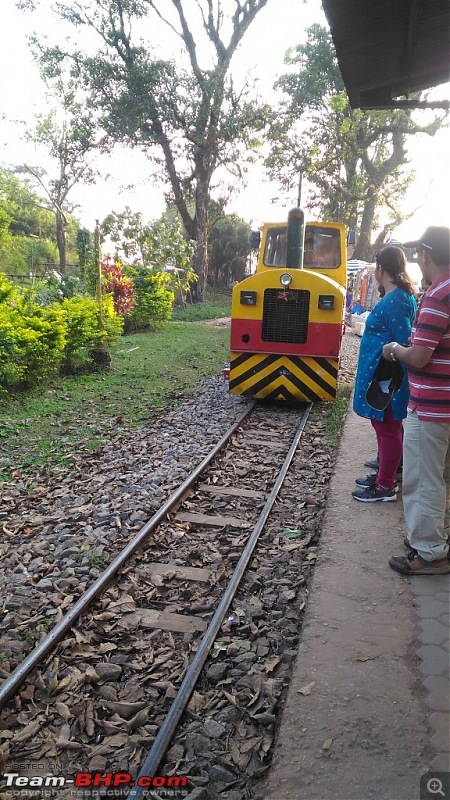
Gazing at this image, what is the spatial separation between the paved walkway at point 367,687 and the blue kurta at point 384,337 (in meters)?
1.03

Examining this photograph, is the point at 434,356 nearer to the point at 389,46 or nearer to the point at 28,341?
the point at 389,46

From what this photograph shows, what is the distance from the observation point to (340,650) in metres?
2.95

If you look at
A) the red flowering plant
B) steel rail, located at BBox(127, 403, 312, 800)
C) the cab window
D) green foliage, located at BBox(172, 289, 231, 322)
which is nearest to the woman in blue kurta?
steel rail, located at BBox(127, 403, 312, 800)

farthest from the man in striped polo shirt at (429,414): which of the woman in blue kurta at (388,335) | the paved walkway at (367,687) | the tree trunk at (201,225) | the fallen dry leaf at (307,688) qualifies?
the tree trunk at (201,225)

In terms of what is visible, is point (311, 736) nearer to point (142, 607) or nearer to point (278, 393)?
point (142, 607)

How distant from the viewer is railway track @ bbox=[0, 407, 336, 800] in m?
2.43

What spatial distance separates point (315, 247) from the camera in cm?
924

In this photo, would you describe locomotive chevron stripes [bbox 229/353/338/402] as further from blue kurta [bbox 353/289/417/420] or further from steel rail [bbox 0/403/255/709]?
blue kurta [bbox 353/289/417/420]

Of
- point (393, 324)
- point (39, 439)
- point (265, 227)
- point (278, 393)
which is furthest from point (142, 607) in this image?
point (265, 227)

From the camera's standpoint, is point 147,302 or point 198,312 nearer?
point 147,302

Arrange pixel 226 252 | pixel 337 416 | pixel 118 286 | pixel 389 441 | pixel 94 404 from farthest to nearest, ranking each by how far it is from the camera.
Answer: pixel 226 252, pixel 118 286, pixel 94 404, pixel 337 416, pixel 389 441

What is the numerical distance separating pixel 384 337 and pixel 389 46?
2.15 meters

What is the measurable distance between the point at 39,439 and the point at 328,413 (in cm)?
388

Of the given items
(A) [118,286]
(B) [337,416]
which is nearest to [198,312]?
(A) [118,286]
